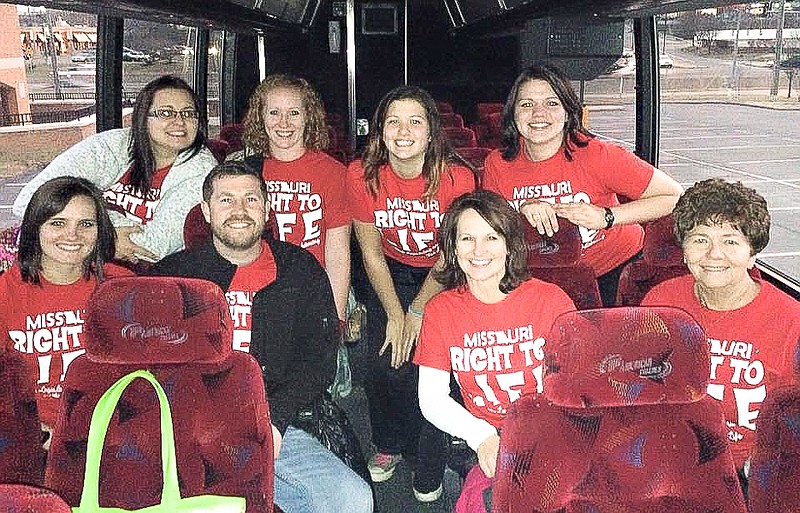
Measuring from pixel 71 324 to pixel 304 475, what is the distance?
0.83m

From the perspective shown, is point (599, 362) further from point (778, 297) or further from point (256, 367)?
point (256, 367)

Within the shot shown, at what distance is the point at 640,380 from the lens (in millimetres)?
1689

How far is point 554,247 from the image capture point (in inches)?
101

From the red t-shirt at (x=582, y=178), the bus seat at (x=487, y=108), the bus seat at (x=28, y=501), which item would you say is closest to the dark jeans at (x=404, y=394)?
the red t-shirt at (x=582, y=178)

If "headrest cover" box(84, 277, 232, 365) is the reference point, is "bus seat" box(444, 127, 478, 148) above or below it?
above

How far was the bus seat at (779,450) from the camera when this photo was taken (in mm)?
1725

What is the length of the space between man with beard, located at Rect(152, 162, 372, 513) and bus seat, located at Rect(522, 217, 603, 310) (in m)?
0.69

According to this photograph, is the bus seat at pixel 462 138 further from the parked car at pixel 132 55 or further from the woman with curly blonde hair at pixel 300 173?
the woman with curly blonde hair at pixel 300 173

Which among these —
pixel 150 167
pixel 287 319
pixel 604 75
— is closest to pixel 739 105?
pixel 604 75

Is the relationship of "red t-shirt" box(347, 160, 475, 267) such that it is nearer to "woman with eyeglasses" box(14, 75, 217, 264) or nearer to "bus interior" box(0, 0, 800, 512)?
"woman with eyeglasses" box(14, 75, 217, 264)

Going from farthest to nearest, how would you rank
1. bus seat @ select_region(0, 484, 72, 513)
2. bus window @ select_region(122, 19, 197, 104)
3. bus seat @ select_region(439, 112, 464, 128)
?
bus seat @ select_region(439, 112, 464, 128) < bus window @ select_region(122, 19, 197, 104) < bus seat @ select_region(0, 484, 72, 513)

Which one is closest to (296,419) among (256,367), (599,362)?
(256,367)

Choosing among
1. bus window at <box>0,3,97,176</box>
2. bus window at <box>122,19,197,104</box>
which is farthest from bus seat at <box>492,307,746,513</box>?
bus window at <box>122,19,197,104</box>

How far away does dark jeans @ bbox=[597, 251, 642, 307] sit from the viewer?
295 cm
